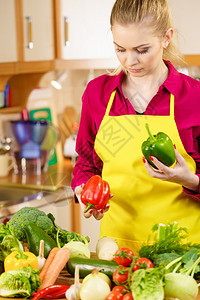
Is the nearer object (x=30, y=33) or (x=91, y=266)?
(x=91, y=266)

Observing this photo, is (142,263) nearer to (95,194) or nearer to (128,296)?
(128,296)

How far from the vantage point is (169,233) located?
1455mm

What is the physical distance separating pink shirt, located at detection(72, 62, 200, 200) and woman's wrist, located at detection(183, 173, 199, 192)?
23 mm

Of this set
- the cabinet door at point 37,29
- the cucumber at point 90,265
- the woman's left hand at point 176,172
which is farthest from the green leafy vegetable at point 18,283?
the cabinet door at point 37,29

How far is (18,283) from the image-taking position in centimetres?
132

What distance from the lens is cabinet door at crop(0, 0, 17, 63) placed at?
3.38m

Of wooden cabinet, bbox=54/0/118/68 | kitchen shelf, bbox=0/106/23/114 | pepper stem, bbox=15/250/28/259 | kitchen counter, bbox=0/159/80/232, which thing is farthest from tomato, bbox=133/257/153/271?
kitchen shelf, bbox=0/106/23/114

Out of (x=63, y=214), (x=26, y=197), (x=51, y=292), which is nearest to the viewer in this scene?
(x=51, y=292)

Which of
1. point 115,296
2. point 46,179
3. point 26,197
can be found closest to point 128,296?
point 115,296

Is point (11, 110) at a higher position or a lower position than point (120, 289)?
lower

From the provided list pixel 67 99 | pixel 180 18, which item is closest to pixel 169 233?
pixel 180 18

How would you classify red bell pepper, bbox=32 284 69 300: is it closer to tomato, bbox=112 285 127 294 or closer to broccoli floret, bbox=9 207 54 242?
tomato, bbox=112 285 127 294

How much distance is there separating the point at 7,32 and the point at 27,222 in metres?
2.10

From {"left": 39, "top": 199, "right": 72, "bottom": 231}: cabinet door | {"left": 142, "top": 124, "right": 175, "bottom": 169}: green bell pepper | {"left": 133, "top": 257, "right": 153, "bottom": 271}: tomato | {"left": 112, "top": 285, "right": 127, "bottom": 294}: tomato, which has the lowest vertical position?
{"left": 39, "top": 199, "right": 72, "bottom": 231}: cabinet door
